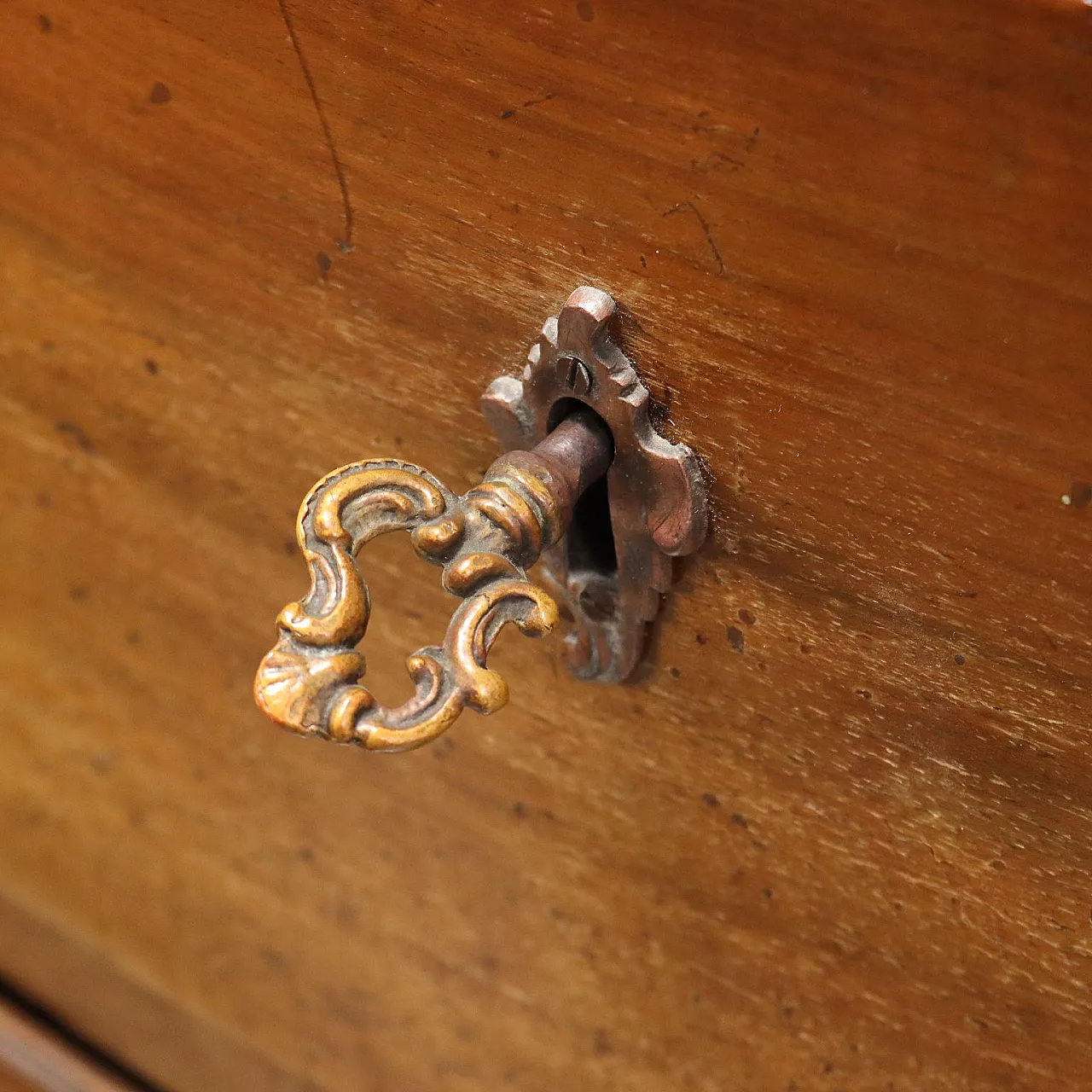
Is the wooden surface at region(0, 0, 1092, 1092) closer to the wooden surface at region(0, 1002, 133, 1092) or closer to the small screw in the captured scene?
the small screw

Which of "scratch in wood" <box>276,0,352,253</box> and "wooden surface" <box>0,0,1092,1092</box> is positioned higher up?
"scratch in wood" <box>276,0,352,253</box>

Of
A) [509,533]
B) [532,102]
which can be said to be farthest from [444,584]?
[532,102]

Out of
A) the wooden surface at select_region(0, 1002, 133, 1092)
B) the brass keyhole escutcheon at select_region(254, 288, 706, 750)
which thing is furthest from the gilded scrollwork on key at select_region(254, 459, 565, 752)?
the wooden surface at select_region(0, 1002, 133, 1092)

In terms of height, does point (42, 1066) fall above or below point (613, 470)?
below

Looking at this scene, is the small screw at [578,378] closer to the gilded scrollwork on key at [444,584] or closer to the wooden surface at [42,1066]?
the gilded scrollwork on key at [444,584]

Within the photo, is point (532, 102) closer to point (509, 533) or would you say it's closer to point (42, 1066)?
point (509, 533)

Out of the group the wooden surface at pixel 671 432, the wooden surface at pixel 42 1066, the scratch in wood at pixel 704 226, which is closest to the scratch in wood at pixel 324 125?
the wooden surface at pixel 671 432
